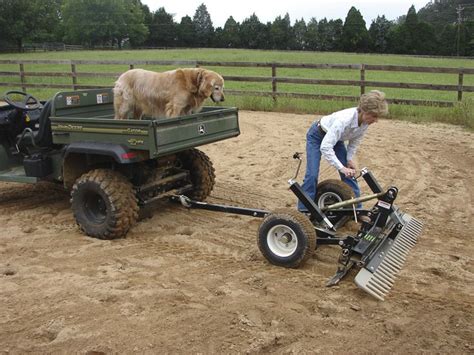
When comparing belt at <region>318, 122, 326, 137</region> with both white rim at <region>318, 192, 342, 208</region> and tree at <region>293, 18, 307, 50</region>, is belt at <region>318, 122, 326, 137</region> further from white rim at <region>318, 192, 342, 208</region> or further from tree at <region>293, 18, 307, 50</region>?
tree at <region>293, 18, 307, 50</region>

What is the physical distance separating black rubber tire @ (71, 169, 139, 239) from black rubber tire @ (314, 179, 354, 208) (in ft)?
6.31

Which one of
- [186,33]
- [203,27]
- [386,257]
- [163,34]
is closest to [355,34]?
[186,33]

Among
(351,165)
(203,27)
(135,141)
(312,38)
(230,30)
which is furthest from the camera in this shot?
(203,27)

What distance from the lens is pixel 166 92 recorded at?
5758 millimetres

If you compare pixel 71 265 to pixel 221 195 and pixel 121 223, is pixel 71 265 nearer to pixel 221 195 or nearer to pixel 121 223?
pixel 121 223

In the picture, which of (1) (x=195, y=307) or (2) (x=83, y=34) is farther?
(2) (x=83, y=34)

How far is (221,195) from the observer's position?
22.4 ft

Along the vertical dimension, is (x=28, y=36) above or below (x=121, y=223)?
above

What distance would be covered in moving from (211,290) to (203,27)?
325 ft

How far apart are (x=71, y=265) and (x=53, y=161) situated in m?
1.70

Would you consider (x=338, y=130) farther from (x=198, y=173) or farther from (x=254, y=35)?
(x=254, y=35)

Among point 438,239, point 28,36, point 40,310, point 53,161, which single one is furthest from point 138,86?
point 28,36

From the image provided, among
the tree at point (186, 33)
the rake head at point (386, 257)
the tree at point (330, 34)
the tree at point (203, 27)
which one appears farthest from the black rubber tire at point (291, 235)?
the tree at point (186, 33)

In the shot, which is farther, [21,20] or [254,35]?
[254,35]
